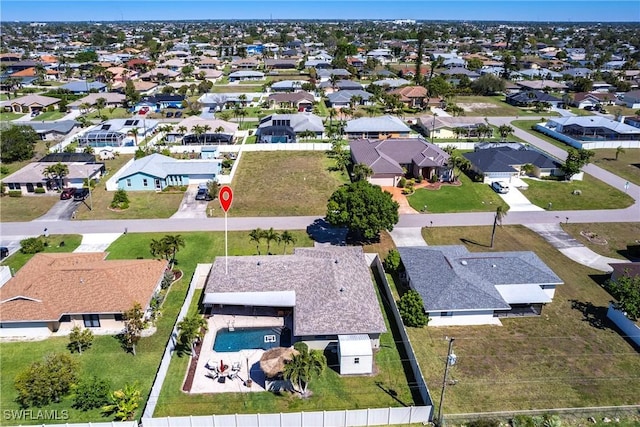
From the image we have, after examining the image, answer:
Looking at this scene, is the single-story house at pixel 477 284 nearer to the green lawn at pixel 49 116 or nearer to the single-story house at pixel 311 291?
the single-story house at pixel 311 291

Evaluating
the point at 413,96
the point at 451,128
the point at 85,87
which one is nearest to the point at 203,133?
the point at 451,128

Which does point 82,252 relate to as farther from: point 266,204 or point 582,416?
point 582,416

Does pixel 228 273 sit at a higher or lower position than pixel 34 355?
higher

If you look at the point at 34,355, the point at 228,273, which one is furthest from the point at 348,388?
the point at 34,355

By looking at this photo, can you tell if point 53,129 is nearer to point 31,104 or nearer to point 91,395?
point 31,104

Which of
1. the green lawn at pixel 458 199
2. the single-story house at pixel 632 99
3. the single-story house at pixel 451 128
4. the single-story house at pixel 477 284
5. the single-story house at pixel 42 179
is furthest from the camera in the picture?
the single-story house at pixel 632 99

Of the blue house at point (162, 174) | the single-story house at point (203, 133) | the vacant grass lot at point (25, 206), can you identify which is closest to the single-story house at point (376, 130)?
the single-story house at point (203, 133)

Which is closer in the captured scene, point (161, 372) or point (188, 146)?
point (161, 372)
